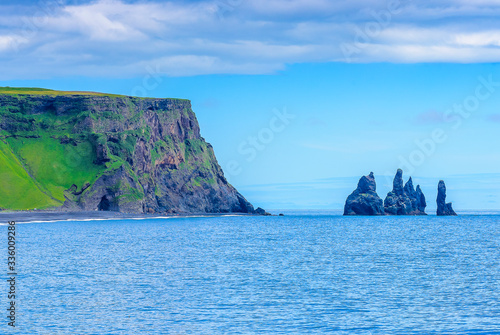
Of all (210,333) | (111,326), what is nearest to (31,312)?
(111,326)

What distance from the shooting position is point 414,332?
3778cm

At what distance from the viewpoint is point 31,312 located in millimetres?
43188

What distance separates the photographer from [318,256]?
285 feet

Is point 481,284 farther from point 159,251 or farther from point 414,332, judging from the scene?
point 159,251

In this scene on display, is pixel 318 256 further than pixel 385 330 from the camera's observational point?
Yes

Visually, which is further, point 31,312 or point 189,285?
point 189,285

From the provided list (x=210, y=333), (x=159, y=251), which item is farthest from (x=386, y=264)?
(x=210, y=333)

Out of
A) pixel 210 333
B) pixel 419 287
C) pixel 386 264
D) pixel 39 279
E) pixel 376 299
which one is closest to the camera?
pixel 210 333

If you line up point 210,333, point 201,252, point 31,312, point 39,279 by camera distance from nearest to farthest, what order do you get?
point 210,333 < point 31,312 < point 39,279 < point 201,252

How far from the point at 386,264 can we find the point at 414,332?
38.0m

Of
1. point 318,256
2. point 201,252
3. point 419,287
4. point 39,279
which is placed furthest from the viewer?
point 201,252

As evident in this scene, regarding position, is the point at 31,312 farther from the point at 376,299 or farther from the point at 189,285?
the point at 376,299

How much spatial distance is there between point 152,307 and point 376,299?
17117 millimetres

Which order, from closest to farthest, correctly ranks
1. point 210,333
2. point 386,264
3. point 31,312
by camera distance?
1. point 210,333
2. point 31,312
3. point 386,264
